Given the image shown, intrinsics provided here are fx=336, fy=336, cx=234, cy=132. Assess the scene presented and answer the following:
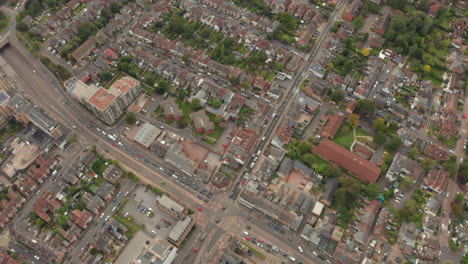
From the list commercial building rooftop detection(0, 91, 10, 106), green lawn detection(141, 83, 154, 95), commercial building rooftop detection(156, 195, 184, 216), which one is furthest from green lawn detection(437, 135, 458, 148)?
commercial building rooftop detection(0, 91, 10, 106)

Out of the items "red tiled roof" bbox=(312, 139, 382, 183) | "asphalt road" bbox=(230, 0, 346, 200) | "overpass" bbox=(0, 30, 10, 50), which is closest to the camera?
"red tiled roof" bbox=(312, 139, 382, 183)

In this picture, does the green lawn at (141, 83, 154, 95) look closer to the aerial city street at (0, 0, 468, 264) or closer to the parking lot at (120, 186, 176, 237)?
the aerial city street at (0, 0, 468, 264)

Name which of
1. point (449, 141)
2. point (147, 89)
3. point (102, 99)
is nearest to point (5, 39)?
point (102, 99)

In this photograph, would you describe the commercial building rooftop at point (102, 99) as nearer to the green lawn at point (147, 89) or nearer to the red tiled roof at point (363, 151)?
the green lawn at point (147, 89)

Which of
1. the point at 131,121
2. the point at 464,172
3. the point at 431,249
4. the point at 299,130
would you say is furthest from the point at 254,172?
the point at 464,172

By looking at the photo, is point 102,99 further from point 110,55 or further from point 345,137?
point 345,137

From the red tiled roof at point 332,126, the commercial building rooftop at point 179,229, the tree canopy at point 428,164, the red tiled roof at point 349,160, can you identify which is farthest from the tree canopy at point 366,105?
the commercial building rooftop at point 179,229

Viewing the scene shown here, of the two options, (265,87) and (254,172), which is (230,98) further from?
(254,172)
